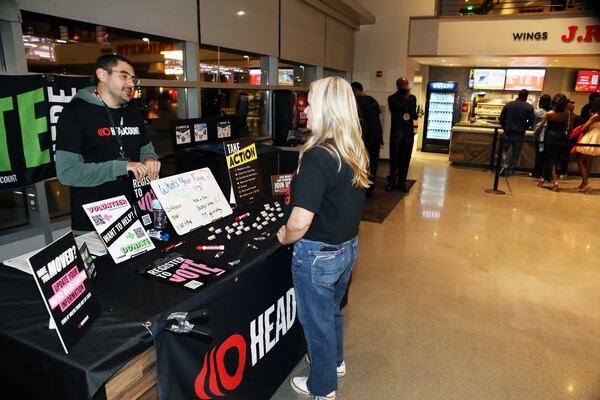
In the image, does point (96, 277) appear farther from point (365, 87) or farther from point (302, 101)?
point (365, 87)

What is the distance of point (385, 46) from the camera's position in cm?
926

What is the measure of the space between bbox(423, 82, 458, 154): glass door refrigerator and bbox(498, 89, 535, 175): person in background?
9.15 feet

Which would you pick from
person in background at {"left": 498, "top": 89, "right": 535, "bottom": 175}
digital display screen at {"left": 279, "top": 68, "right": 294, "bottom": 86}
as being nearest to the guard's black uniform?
digital display screen at {"left": 279, "top": 68, "right": 294, "bottom": 86}

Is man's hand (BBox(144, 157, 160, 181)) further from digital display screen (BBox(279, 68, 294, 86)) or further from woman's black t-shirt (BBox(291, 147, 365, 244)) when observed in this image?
digital display screen (BBox(279, 68, 294, 86))

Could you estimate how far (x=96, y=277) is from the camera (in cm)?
155

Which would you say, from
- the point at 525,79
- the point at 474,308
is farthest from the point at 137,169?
the point at 525,79

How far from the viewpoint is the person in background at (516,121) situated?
8234 millimetres

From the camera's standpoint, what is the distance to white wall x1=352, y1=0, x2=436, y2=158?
29.5 ft

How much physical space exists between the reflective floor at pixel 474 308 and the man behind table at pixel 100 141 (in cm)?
142

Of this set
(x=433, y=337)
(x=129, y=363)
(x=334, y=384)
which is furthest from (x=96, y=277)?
(x=433, y=337)

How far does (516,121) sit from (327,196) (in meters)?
8.04

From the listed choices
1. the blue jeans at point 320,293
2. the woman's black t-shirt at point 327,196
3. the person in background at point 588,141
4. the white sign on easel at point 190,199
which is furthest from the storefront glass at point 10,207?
the person in background at point 588,141

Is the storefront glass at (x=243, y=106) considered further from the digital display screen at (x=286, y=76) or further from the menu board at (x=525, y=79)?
the menu board at (x=525, y=79)

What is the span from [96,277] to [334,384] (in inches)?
48.1
